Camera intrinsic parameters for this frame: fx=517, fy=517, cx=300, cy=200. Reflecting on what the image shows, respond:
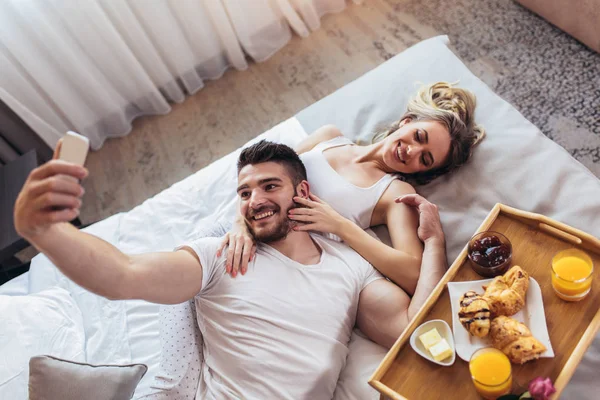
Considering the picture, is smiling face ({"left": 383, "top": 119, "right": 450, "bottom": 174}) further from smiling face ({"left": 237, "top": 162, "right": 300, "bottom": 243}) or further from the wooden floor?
the wooden floor

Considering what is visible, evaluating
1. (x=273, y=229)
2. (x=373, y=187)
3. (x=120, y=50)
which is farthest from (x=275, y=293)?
(x=120, y=50)

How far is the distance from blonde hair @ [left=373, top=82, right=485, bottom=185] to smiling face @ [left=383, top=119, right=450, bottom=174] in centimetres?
3

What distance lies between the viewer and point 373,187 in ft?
6.62

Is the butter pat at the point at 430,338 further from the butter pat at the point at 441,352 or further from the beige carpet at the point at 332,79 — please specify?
the beige carpet at the point at 332,79

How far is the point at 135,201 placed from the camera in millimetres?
3035

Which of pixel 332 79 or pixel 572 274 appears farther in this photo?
pixel 332 79

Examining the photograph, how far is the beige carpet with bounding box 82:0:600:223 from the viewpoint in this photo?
110 inches

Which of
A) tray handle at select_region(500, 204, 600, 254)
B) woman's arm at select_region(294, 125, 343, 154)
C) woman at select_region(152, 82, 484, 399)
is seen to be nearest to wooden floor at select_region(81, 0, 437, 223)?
woman's arm at select_region(294, 125, 343, 154)

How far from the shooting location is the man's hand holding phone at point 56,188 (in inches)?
45.1

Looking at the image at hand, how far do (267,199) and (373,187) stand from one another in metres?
0.45

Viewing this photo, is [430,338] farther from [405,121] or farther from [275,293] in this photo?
[405,121]

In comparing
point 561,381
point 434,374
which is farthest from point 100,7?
point 561,381

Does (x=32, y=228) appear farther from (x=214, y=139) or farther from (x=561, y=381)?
(x=214, y=139)

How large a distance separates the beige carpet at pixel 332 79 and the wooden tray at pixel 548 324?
4.22 feet
